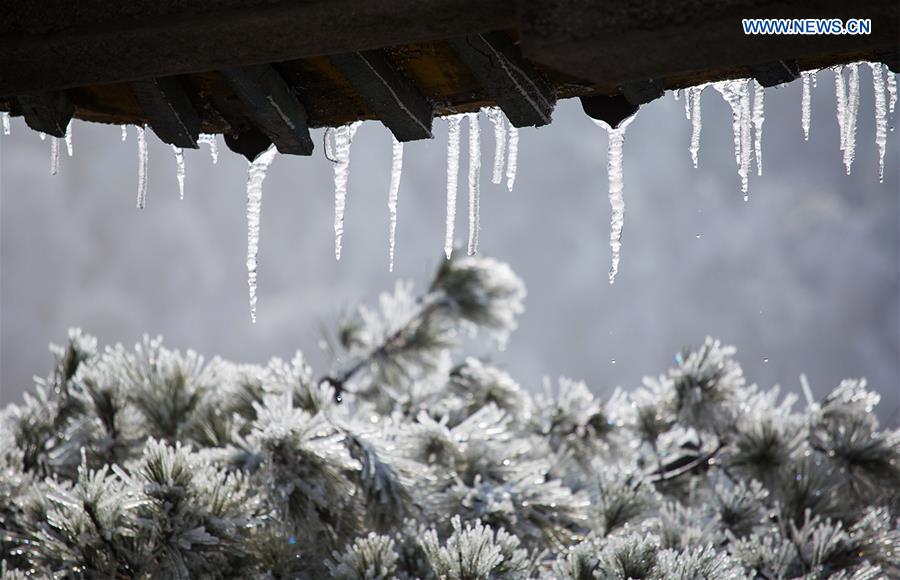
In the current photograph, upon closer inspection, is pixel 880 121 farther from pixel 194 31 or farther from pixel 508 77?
pixel 194 31

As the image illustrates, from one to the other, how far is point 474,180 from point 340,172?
36cm

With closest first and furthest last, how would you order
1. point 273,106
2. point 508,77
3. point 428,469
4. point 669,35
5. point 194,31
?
point 669,35
point 194,31
point 508,77
point 273,106
point 428,469

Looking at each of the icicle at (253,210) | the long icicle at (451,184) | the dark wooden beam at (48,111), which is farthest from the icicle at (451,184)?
the dark wooden beam at (48,111)

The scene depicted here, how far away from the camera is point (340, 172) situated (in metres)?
2.28

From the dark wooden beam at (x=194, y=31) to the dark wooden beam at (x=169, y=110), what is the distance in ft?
0.50

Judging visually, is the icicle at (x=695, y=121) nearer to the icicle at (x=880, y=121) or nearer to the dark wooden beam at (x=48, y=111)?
the icicle at (x=880, y=121)

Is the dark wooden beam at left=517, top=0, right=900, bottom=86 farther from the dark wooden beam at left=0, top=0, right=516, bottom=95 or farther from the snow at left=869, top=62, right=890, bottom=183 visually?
the snow at left=869, top=62, right=890, bottom=183

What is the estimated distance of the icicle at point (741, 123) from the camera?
207cm

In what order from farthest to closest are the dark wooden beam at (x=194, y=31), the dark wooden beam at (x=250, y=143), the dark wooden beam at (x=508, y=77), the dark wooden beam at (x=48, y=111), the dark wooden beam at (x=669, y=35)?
1. the dark wooden beam at (x=250, y=143)
2. the dark wooden beam at (x=48, y=111)
3. the dark wooden beam at (x=508, y=77)
4. the dark wooden beam at (x=194, y=31)
5. the dark wooden beam at (x=669, y=35)

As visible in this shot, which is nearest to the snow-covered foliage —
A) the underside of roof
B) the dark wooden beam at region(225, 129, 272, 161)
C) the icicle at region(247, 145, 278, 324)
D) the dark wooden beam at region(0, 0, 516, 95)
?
the icicle at region(247, 145, 278, 324)

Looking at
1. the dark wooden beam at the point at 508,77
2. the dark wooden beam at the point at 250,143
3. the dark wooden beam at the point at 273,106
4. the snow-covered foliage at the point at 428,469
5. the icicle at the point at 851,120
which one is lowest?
the snow-covered foliage at the point at 428,469

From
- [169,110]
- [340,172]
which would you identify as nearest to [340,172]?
[340,172]

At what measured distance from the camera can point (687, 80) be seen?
1.57m

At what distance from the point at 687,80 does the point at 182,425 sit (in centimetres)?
228
